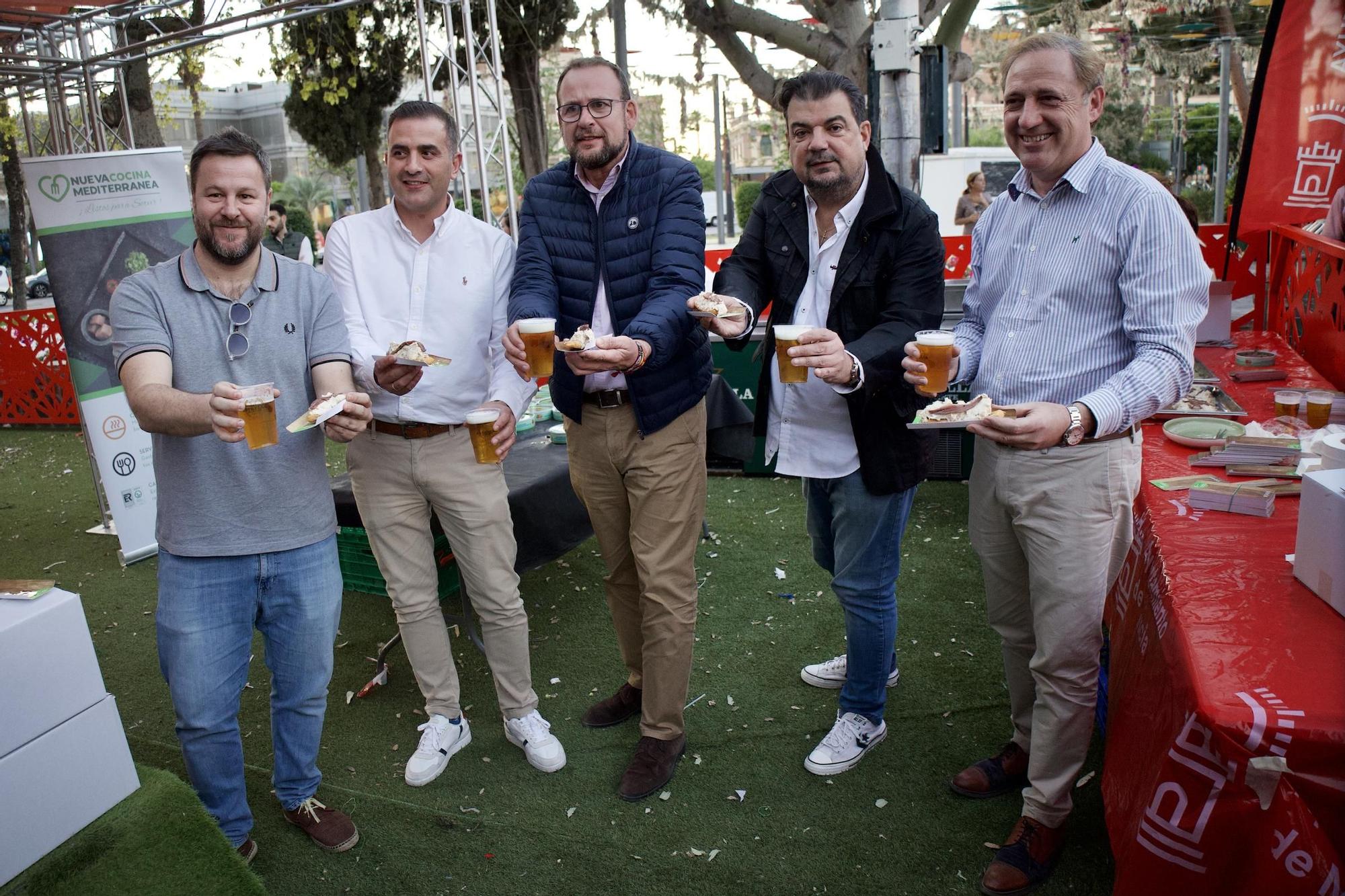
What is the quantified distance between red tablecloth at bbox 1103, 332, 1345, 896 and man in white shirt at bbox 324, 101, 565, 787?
1.85 m

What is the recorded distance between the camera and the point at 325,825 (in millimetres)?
2893

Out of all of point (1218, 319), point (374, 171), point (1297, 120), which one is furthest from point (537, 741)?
point (374, 171)

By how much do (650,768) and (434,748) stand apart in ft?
2.56

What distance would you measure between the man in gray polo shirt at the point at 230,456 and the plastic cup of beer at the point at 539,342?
483 millimetres

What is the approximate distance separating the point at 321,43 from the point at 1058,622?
13175 millimetres

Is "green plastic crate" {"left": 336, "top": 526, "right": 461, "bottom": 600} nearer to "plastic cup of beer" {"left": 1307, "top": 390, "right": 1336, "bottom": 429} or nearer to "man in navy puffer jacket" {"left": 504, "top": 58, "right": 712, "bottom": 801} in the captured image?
"man in navy puffer jacket" {"left": 504, "top": 58, "right": 712, "bottom": 801}

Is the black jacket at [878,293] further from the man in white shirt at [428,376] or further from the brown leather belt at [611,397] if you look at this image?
the man in white shirt at [428,376]

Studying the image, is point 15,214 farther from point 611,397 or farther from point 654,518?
point 654,518

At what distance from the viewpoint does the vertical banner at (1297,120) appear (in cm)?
545

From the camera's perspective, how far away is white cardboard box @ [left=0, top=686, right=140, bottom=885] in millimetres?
1571

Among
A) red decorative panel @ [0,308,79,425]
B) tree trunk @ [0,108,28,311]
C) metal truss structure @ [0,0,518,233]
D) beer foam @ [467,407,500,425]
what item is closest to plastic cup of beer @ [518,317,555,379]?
beer foam @ [467,407,500,425]

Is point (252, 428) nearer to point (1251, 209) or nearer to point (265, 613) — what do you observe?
point (265, 613)

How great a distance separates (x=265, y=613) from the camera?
267cm

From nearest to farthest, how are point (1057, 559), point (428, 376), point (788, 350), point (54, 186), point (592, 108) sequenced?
point (1057, 559) → point (788, 350) → point (592, 108) → point (428, 376) → point (54, 186)
